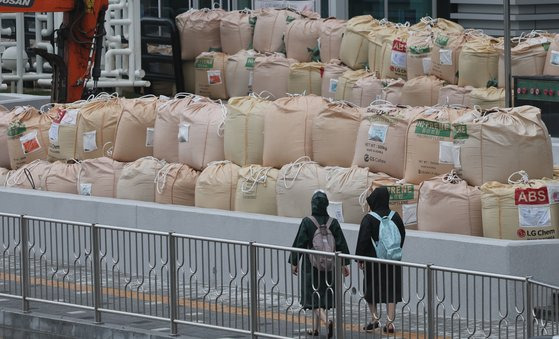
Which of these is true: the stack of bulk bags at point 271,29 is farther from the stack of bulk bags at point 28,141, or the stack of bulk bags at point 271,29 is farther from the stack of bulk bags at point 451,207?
the stack of bulk bags at point 451,207

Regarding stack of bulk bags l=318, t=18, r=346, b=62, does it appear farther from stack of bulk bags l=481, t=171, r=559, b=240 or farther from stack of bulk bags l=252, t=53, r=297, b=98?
stack of bulk bags l=481, t=171, r=559, b=240

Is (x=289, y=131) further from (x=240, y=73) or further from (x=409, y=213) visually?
(x=240, y=73)

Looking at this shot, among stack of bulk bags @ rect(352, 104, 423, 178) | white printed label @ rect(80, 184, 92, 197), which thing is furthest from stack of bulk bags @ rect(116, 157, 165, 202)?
stack of bulk bags @ rect(352, 104, 423, 178)

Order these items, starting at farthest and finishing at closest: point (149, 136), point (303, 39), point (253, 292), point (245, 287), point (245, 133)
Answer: point (303, 39) < point (149, 136) < point (245, 133) < point (245, 287) < point (253, 292)

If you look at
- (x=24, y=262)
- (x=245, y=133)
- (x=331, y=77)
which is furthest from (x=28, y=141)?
(x=331, y=77)

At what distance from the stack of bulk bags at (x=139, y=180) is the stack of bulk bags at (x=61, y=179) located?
85cm

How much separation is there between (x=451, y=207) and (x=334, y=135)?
1916 mm

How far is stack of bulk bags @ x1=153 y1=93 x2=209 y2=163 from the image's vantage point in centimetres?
1694

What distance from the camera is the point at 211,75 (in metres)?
23.8

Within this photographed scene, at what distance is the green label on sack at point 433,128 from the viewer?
14594 mm

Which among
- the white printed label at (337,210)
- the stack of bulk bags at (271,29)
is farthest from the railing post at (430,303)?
the stack of bulk bags at (271,29)

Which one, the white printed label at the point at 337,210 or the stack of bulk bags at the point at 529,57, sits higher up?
the stack of bulk bags at the point at 529,57

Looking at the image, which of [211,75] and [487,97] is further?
[211,75]

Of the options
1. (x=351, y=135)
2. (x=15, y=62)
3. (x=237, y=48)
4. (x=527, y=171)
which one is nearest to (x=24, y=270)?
(x=351, y=135)
